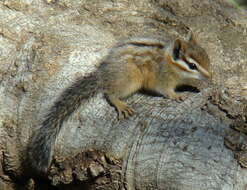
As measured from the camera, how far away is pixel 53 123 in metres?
4.06

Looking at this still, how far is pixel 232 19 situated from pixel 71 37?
164 centimetres

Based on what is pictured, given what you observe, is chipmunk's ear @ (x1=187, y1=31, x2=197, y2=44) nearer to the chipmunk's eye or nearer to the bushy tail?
the chipmunk's eye

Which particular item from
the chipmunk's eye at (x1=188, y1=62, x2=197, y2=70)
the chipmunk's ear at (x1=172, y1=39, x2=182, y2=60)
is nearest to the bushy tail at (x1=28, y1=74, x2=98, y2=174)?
the chipmunk's ear at (x1=172, y1=39, x2=182, y2=60)

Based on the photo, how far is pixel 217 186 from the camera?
3.24 m

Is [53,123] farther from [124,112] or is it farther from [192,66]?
[192,66]

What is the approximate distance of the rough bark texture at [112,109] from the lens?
3438 mm

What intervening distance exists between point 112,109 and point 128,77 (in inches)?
24.0

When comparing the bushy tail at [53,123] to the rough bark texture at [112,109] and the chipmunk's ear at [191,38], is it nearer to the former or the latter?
the rough bark texture at [112,109]

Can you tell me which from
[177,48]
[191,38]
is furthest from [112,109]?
[191,38]

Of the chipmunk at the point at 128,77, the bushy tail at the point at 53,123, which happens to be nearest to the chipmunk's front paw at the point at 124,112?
the chipmunk at the point at 128,77

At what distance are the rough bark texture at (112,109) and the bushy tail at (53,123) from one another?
3.0 inches

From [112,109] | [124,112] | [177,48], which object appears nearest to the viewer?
[124,112]

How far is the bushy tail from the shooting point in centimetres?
402

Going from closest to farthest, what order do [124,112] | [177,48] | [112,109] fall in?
[124,112], [112,109], [177,48]
